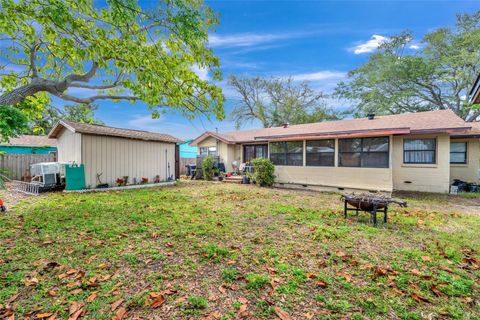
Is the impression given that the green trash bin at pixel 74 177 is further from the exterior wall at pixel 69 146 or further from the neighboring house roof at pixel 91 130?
the neighboring house roof at pixel 91 130

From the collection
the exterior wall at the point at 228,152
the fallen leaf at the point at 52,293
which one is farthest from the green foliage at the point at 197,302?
the exterior wall at the point at 228,152

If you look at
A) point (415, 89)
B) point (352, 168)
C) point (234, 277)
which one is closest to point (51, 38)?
point (234, 277)

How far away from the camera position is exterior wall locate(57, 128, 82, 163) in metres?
10.0

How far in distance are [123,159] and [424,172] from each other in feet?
46.6

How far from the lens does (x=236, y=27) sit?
856 centimetres

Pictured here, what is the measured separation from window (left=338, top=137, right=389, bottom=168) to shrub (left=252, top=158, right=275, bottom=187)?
10.9ft

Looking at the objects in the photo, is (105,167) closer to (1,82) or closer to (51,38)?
(1,82)

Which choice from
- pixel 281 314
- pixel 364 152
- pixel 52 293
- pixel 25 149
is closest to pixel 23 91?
pixel 52 293

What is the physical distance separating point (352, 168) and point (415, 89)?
50.4 feet

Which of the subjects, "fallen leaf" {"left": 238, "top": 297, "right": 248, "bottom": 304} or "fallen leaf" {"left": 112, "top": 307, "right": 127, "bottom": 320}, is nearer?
"fallen leaf" {"left": 112, "top": 307, "right": 127, "bottom": 320}

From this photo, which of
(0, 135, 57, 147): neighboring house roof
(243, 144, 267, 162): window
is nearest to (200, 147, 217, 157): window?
(243, 144, 267, 162): window

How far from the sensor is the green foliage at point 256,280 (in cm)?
269

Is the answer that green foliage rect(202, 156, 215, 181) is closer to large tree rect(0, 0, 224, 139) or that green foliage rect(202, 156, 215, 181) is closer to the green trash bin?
the green trash bin

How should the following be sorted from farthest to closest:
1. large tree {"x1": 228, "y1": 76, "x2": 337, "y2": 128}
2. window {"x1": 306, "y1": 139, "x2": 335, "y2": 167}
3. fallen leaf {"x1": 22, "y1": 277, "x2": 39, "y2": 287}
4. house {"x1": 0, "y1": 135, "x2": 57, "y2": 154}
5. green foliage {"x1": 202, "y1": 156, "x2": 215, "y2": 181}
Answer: large tree {"x1": 228, "y1": 76, "x2": 337, "y2": 128} < house {"x1": 0, "y1": 135, "x2": 57, "y2": 154} < green foliage {"x1": 202, "y1": 156, "x2": 215, "y2": 181} < window {"x1": 306, "y1": 139, "x2": 335, "y2": 167} < fallen leaf {"x1": 22, "y1": 277, "x2": 39, "y2": 287}
